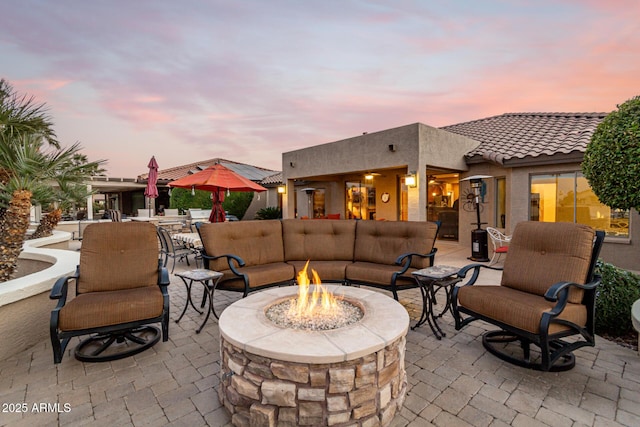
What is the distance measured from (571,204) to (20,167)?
1043cm

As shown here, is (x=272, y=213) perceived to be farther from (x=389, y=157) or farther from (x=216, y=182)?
(x=216, y=182)

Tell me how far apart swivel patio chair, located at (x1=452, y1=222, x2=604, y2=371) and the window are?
5.28m

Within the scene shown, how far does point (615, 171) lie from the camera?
3.63 metres

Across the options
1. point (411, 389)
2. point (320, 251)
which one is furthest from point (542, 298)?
point (320, 251)

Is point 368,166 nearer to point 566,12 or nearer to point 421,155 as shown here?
point 421,155

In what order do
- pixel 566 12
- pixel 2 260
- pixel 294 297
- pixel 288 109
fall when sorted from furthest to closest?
pixel 288 109 < pixel 566 12 < pixel 2 260 < pixel 294 297

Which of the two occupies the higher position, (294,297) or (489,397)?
(294,297)

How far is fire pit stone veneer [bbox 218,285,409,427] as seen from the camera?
1.72 meters

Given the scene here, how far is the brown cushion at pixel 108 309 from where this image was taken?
244cm

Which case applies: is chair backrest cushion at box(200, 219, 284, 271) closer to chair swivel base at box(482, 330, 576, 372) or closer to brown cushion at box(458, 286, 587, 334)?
brown cushion at box(458, 286, 587, 334)

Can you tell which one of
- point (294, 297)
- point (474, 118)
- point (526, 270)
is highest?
point (474, 118)

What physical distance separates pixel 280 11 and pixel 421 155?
4.64 m

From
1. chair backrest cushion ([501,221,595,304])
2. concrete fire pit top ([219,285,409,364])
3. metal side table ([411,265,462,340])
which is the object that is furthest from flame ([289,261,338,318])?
chair backrest cushion ([501,221,595,304])

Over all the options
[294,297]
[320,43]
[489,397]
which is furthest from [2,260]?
[320,43]
